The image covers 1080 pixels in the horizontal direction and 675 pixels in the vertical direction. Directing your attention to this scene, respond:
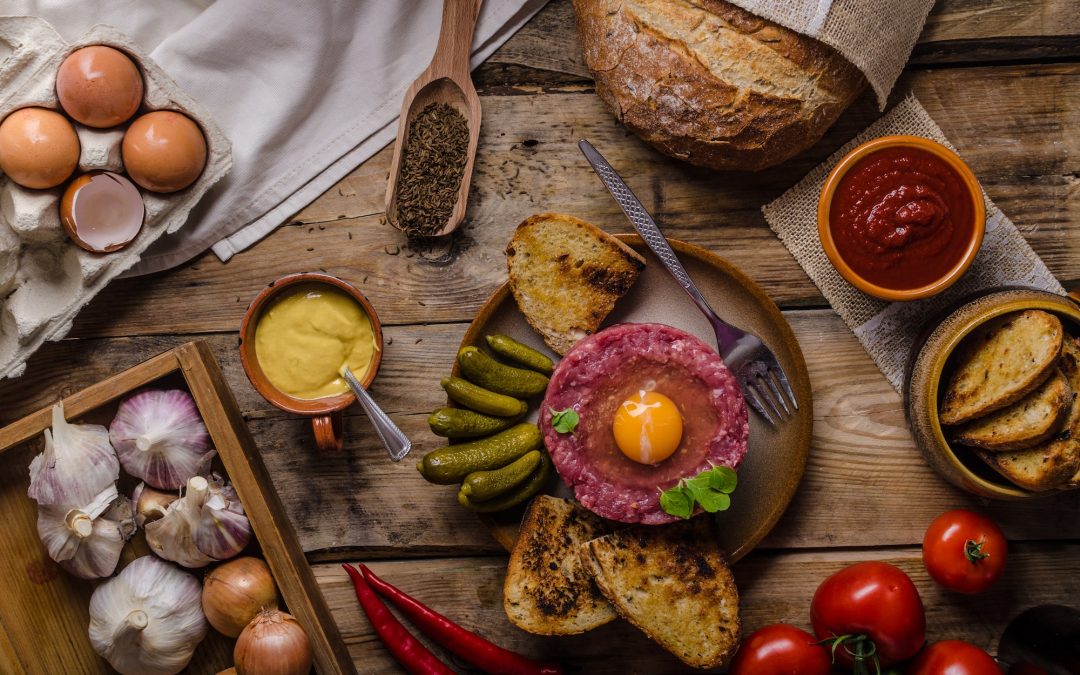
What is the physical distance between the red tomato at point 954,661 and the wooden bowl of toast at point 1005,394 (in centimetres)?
60

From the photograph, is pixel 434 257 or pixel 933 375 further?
pixel 434 257

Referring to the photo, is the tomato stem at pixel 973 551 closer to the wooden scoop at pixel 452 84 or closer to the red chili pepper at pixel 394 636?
the red chili pepper at pixel 394 636

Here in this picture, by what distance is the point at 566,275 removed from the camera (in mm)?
2818

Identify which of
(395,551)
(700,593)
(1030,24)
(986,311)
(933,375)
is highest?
(1030,24)

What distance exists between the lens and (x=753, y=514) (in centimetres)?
288

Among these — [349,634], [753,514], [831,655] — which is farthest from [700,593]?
[349,634]

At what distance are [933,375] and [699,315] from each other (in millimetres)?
817

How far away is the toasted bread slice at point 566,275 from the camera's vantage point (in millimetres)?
2807

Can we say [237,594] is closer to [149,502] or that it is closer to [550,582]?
[149,502]

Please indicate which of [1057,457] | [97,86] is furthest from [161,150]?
[1057,457]

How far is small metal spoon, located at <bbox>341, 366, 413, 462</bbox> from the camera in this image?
2.80 meters

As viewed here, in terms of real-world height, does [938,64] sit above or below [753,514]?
above

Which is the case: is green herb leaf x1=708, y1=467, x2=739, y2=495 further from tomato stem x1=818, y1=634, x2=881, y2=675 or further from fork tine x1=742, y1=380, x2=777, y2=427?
tomato stem x1=818, y1=634, x2=881, y2=675

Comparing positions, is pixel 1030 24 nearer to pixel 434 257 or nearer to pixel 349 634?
pixel 434 257
